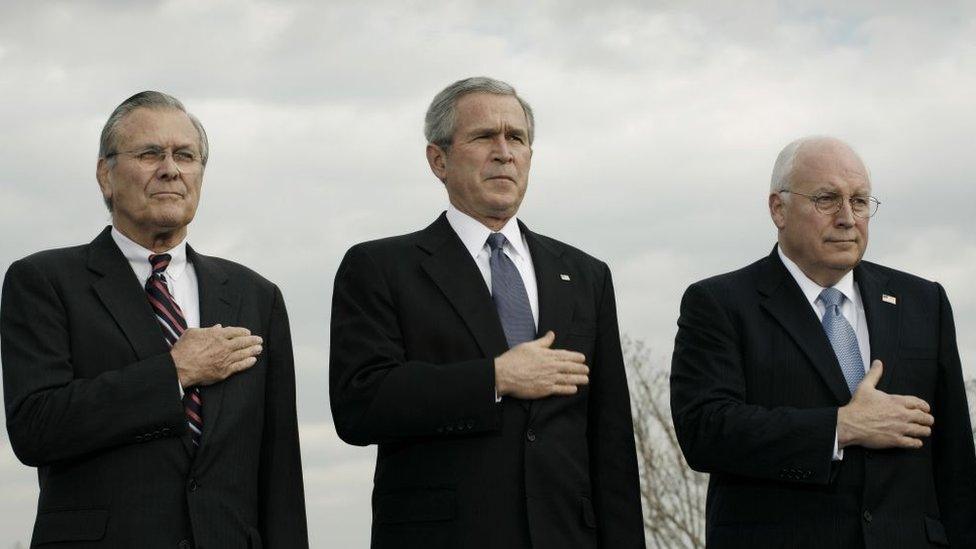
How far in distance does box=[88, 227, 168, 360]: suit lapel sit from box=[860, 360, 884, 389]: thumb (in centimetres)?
306

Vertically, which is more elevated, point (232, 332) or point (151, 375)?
point (232, 332)

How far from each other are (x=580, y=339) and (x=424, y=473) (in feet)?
3.03

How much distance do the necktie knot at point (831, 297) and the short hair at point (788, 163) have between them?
53 cm

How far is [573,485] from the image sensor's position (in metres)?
6.25

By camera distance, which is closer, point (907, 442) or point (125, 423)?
point (125, 423)

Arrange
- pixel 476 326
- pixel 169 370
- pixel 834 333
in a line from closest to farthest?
1. pixel 169 370
2. pixel 476 326
3. pixel 834 333

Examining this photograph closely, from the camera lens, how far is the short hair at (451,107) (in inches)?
263

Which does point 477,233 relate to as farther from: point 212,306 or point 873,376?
point 873,376

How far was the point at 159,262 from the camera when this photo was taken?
628 cm

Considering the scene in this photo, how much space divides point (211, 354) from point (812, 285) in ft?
9.44

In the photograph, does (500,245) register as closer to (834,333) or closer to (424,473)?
(424,473)

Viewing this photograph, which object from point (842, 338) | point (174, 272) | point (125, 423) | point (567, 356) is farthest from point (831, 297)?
point (125, 423)

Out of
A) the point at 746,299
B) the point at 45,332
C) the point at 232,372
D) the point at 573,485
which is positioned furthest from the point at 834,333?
the point at 45,332

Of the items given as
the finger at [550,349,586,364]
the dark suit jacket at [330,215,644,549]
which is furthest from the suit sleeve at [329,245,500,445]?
the finger at [550,349,586,364]
